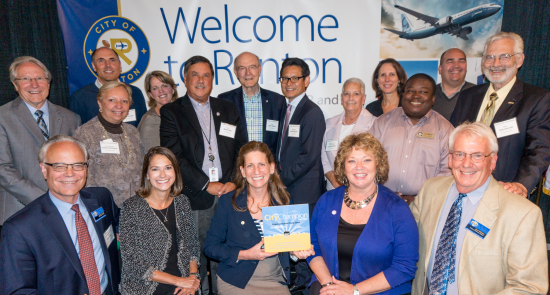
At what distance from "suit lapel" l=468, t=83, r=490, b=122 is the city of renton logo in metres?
4.52

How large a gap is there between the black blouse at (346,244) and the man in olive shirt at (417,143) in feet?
3.08

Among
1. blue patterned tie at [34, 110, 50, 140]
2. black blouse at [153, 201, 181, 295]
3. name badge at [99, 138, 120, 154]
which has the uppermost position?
blue patterned tie at [34, 110, 50, 140]

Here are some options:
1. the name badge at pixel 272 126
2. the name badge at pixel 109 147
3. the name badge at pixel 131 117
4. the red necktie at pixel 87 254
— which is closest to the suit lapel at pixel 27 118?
the name badge at pixel 109 147

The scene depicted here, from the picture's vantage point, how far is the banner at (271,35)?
4730mm

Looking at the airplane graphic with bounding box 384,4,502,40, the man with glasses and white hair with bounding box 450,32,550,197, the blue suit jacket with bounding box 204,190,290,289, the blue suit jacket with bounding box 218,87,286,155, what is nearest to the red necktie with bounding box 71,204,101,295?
the blue suit jacket with bounding box 204,190,290,289

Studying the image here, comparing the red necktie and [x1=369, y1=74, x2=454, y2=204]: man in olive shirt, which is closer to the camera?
the red necktie

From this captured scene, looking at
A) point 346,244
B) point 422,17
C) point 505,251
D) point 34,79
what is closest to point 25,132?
point 34,79

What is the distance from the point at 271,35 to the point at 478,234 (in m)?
3.97

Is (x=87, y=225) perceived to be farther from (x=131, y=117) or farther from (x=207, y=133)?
(x=131, y=117)

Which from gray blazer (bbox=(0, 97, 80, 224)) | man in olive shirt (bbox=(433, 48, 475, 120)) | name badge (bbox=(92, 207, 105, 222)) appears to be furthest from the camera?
man in olive shirt (bbox=(433, 48, 475, 120))

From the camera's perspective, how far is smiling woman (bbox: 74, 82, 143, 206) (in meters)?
3.02

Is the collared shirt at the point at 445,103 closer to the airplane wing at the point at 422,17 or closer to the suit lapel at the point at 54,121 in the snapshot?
the airplane wing at the point at 422,17

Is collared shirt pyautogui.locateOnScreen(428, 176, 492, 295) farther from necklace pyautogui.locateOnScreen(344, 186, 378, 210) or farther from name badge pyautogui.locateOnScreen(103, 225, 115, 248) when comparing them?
name badge pyautogui.locateOnScreen(103, 225, 115, 248)

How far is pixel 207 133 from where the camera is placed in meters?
3.50
